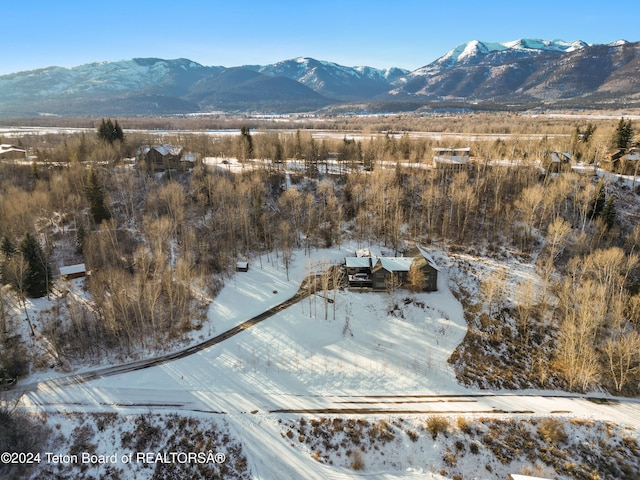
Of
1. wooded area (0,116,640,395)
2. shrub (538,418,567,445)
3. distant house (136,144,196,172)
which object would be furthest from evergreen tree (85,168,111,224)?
shrub (538,418,567,445)

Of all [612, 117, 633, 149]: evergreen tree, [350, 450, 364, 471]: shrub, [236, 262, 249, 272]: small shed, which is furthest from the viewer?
[612, 117, 633, 149]: evergreen tree

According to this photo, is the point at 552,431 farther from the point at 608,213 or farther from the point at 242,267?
the point at 242,267

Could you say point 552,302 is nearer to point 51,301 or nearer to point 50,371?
point 50,371

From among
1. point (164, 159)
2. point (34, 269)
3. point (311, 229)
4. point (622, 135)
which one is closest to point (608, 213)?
→ point (622, 135)

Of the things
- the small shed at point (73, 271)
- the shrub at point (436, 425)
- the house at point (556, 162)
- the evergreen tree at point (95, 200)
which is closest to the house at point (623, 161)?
the house at point (556, 162)

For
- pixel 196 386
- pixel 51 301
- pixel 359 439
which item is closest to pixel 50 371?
pixel 51 301

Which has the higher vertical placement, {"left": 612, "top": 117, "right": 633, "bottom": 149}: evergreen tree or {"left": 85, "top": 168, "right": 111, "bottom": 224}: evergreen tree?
{"left": 612, "top": 117, "right": 633, "bottom": 149}: evergreen tree

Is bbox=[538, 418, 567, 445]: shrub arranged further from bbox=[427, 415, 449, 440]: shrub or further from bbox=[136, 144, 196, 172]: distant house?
bbox=[136, 144, 196, 172]: distant house

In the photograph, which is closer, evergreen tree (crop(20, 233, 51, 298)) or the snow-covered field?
the snow-covered field
